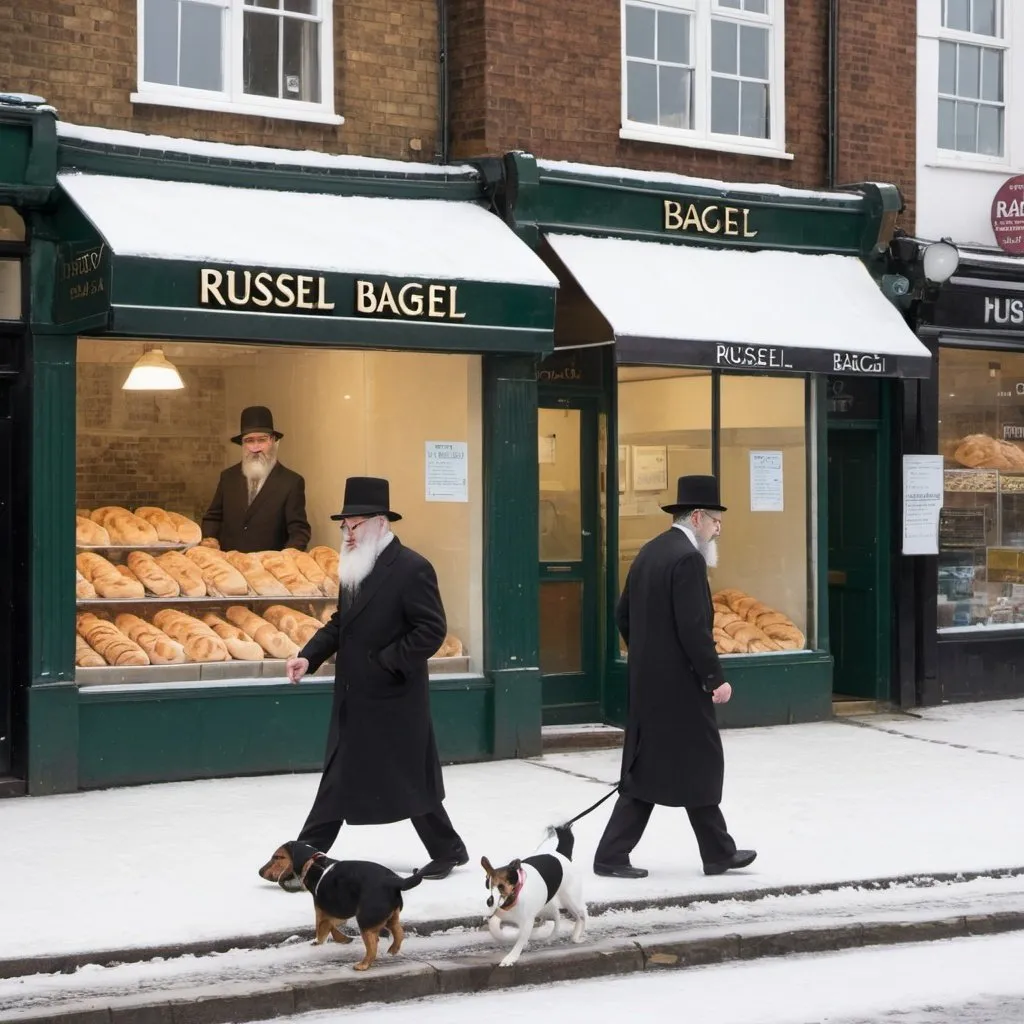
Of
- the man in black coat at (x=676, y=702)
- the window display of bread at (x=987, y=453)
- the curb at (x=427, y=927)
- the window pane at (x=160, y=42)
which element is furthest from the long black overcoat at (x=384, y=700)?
the window display of bread at (x=987, y=453)

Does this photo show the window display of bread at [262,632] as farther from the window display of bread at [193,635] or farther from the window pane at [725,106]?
the window pane at [725,106]

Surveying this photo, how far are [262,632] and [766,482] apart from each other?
4.48m

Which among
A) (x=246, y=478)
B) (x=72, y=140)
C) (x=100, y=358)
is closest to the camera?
(x=72, y=140)

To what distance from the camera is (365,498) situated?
852cm

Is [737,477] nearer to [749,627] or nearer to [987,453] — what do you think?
[749,627]

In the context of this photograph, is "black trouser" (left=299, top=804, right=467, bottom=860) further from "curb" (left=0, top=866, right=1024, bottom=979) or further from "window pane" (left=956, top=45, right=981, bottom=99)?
"window pane" (left=956, top=45, right=981, bottom=99)

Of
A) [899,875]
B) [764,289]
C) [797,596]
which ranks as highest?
[764,289]

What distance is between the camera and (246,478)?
12.8 m

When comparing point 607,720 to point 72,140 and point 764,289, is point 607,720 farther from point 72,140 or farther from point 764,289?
point 72,140

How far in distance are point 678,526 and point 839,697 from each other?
264 inches

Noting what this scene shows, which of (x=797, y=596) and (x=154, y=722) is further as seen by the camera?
(x=797, y=596)

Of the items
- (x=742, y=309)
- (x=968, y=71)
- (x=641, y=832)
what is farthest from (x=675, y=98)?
(x=641, y=832)

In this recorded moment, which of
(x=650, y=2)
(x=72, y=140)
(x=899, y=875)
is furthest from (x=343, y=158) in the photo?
(x=899, y=875)

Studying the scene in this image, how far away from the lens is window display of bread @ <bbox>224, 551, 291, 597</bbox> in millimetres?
12180
